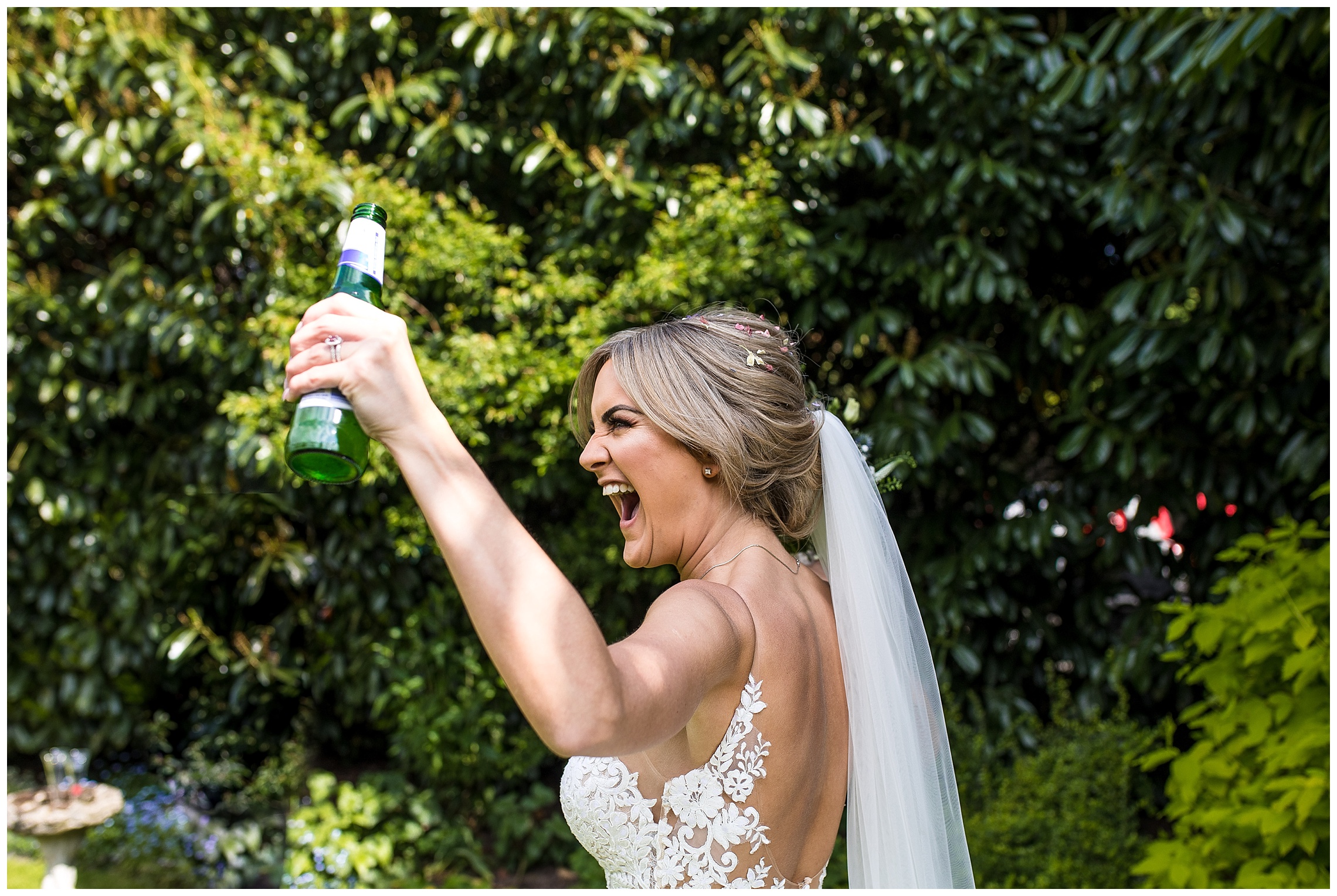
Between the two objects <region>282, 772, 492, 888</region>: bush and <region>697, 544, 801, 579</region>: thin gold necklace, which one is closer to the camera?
<region>697, 544, 801, 579</region>: thin gold necklace

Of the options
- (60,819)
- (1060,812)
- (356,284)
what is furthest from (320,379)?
(60,819)

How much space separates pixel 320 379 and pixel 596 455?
2.35 ft

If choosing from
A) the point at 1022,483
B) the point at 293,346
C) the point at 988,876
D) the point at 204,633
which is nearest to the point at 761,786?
the point at 293,346

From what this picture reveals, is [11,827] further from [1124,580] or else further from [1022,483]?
[1124,580]

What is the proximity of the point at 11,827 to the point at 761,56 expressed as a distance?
4.94 metres

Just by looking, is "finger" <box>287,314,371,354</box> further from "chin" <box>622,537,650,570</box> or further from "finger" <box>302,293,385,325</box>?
"chin" <box>622,537,650,570</box>

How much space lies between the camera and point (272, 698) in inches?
193

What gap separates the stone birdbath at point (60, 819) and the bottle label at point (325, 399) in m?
3.93

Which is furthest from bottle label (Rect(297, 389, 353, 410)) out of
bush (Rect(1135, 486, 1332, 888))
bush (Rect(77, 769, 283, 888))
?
bush (Rect(77, 769, 283, 888))

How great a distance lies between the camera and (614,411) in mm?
1573

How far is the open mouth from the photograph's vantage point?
165cm

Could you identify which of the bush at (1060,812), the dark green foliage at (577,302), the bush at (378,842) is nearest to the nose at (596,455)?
the dark green foliage at (577,302)

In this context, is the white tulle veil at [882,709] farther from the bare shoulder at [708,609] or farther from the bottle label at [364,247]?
the bottle label at [364,247]

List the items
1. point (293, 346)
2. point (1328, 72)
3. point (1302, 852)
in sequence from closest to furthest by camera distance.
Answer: point (293, 346), point (1302, 852), point (1328, 72)
